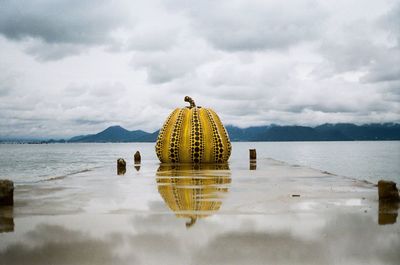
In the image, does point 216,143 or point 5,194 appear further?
point 216,143

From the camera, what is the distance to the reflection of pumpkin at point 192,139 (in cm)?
1866

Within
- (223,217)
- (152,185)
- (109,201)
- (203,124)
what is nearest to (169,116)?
(203,124)

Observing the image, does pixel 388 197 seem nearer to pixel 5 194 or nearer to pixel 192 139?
pixel 5 194

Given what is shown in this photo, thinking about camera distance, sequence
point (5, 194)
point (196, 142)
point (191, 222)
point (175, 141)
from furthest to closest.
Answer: point (175, 141)
point (196, 142)
point (5, 194)
point (191, 222)

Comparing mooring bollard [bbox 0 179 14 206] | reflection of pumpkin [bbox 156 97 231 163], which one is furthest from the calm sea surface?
mooring bollard [bbox 0 179 14 206]

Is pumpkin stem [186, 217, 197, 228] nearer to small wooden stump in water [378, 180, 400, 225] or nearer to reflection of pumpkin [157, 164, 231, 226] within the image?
reflection of pumpkin [157, 164, 231, 226]

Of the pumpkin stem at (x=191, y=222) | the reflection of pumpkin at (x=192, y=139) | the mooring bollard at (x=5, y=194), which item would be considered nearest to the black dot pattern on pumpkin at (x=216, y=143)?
the reflection of pumpkin at (x=192, y=139)

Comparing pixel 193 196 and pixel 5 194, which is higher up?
pixel 5 194

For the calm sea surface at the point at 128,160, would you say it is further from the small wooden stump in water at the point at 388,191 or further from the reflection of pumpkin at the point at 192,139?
the small wooden stump in water at the point at 388,191

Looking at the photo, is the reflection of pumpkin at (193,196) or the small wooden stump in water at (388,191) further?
the small wooden stump in water at (388,191)

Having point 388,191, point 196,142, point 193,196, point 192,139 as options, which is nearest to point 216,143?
point 196,142

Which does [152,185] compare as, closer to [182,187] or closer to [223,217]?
[182,187]

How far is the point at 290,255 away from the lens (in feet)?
13.7

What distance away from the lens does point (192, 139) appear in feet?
61.1
